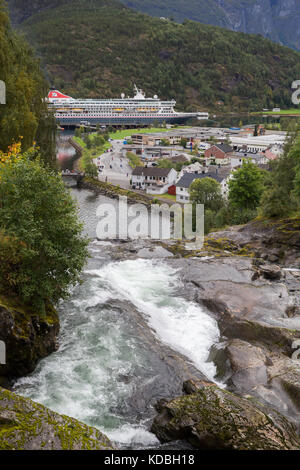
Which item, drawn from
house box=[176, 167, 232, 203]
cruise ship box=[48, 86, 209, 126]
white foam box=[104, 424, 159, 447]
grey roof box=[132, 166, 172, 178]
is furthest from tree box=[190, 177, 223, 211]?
cruise ship box=[48, 86, 209, 126]

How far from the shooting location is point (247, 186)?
168ft

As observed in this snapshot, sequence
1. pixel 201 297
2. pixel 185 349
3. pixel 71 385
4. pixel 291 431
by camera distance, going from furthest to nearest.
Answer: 1. pixel 201 297
2. pixel 185 349
3. pixel 71 385
4. pixel 291 431

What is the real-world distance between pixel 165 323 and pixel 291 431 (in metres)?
10.1

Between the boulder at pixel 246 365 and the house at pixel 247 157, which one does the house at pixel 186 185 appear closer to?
the house at pixel 247 157

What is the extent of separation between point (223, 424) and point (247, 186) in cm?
4188

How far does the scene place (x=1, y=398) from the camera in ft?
34.5

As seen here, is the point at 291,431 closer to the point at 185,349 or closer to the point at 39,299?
Answer: the point at 185,349

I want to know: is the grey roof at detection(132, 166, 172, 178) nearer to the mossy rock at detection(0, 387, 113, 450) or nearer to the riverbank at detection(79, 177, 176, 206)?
the riverbank at detection(79, 177, 176, 206)

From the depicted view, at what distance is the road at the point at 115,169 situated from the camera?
8769 cm

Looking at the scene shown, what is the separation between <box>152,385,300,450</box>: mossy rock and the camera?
1210 cm

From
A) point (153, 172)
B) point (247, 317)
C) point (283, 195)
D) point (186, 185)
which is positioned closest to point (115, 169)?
point (153, 172)

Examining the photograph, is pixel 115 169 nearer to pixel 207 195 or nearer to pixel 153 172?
pixel 153 172

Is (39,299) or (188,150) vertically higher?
(188,150)
